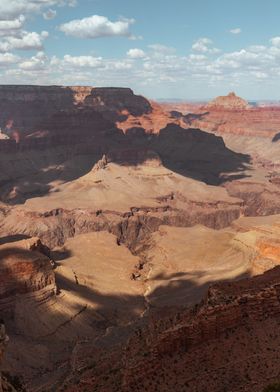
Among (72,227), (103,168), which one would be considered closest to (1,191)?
(103,168)

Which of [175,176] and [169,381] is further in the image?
[175,176]

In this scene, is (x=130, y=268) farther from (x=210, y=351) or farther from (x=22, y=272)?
(x=210, y=351)

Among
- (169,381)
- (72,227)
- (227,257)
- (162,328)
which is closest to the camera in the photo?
(169,381)

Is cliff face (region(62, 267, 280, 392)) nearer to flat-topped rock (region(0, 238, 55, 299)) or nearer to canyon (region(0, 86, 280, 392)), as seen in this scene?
canyon (region(0, 86, 280, 392))

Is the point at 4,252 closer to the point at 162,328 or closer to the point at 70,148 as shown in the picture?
the point at 162,328

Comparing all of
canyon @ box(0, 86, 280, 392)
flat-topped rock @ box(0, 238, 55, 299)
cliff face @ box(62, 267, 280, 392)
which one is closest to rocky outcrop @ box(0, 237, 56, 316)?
flat-topped rock @ box(0, 238, 55, 299)

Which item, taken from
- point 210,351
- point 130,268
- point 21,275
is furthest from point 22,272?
point 210,351

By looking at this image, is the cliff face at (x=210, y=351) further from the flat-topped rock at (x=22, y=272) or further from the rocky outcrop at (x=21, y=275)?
the flat-topped rock at (x=22, y=272)
